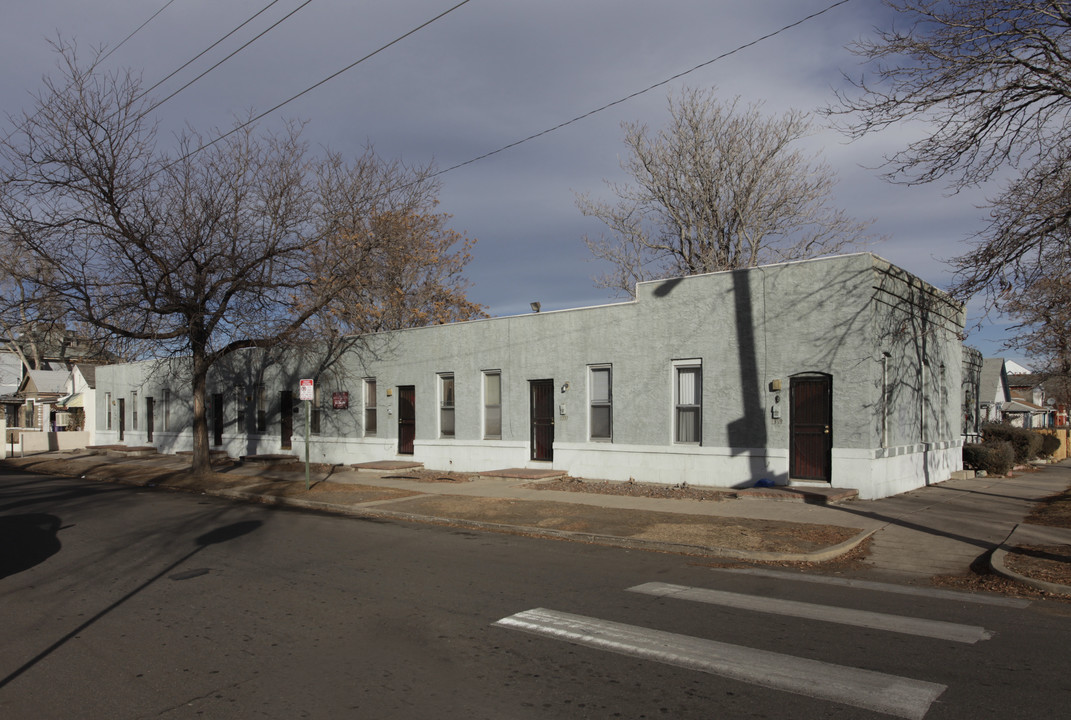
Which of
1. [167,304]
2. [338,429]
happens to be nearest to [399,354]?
[338,429]

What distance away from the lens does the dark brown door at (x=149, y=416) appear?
120 feet

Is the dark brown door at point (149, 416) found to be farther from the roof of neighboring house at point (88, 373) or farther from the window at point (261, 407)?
the roof of neighboring house at point (88, 373)

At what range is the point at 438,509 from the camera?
47.9 feet

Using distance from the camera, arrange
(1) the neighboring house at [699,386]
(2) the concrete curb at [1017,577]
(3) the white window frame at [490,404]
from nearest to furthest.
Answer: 1. (2) the concrete curb at [1017,577]
2. (1) the neighboring house at [699,386]
3. (3) the white window frame at [490,404]

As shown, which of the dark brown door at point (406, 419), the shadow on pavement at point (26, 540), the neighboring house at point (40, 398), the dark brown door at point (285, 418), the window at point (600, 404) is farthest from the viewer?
the neighboring house at point (40, 398)

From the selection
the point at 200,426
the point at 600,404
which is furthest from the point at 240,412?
the point at 600,404

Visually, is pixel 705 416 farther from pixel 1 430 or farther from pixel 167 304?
pixel 1 430

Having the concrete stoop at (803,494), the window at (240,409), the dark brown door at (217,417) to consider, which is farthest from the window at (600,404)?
the dark brown door at (217,417)

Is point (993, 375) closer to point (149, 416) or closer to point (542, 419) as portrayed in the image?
point (542, 419)

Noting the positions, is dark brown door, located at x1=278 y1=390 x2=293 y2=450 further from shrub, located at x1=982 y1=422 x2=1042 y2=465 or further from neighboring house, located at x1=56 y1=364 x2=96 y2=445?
shrub, located at x1=982 y1=422 x2=1042 y2=465

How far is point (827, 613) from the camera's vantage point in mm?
7012

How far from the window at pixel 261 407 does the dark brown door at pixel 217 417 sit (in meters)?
3.07

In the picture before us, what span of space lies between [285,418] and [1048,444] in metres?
31.5

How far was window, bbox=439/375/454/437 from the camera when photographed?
2252 centimetres
